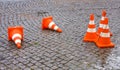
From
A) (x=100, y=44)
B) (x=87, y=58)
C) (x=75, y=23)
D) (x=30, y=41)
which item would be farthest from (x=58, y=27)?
(x=87, y=58)

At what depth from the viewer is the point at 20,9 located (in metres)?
11.1

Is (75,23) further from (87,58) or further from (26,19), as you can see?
(87,58)

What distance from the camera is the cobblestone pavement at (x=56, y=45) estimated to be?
5.18m

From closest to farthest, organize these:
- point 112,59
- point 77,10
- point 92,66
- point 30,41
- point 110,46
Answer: point 92,66
point 112,59
point 110,46
point 30,41
point 77,10

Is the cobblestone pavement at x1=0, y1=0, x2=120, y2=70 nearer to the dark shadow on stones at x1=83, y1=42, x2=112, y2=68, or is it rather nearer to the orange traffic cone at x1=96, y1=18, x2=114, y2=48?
the dark shadow on stones at x1=83, y1=42, x2=112, y2=68

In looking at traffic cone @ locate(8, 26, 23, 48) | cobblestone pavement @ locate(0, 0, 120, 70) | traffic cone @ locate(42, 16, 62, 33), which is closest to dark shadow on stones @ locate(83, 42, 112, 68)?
cobblestone pavement @ locate(0, 0, 120, 70)

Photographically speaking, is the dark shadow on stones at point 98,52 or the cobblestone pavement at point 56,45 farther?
the dark shadow on stones at point 98,52

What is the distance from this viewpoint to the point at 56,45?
6.40m

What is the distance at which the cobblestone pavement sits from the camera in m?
5.18

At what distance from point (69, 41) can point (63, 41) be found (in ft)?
0.59

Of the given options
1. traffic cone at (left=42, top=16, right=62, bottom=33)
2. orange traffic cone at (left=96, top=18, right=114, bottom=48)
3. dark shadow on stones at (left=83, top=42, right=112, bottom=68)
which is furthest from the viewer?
traffic cone at (left=42, top=16, right=62, bottom=33)

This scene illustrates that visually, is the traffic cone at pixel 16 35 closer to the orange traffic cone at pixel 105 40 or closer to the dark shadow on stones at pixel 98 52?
the dark shadow on stones at pixel 98 52

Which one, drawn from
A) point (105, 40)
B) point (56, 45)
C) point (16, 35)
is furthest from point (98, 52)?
point (16, 35)

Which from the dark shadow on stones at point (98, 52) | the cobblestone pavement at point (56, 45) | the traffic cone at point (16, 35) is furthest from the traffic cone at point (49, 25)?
the dark shadow on stones at point (98, 52)
